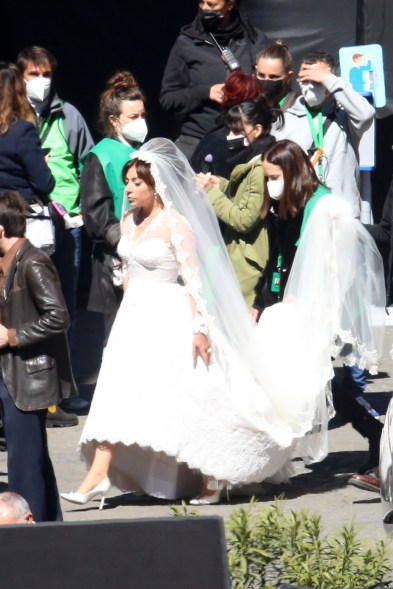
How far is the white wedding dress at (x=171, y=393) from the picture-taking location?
6.88m

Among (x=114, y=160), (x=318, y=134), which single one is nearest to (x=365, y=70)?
(x=318, y=134)

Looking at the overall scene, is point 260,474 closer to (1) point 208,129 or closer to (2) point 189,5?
(1) point 208,129

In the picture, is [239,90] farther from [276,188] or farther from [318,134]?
[318,134]

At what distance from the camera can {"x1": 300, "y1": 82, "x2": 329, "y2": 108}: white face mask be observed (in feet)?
28.0

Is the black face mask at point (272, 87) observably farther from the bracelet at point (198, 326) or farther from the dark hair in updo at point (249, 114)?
the bracelet at point (198, 326)

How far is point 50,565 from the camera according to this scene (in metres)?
3.67

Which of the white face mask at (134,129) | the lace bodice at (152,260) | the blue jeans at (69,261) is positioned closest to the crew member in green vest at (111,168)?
the white face mask at (134,129)

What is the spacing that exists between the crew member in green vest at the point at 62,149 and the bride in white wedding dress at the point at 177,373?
64.1 inches

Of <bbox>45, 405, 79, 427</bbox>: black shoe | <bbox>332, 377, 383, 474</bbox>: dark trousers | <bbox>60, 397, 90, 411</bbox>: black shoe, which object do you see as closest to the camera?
<bbox>332, 377, 383, 474</bbox>: dark trousers

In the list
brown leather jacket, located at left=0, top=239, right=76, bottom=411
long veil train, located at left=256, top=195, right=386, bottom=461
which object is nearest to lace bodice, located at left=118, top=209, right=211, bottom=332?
long veil train, located at left=256, top=195, right=386, bottom=461

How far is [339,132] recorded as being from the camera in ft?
28.3

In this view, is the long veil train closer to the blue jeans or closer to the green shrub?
the green shrub

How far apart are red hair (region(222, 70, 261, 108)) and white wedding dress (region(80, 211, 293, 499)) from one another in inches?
44.4

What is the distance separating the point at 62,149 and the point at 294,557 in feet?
14.5
